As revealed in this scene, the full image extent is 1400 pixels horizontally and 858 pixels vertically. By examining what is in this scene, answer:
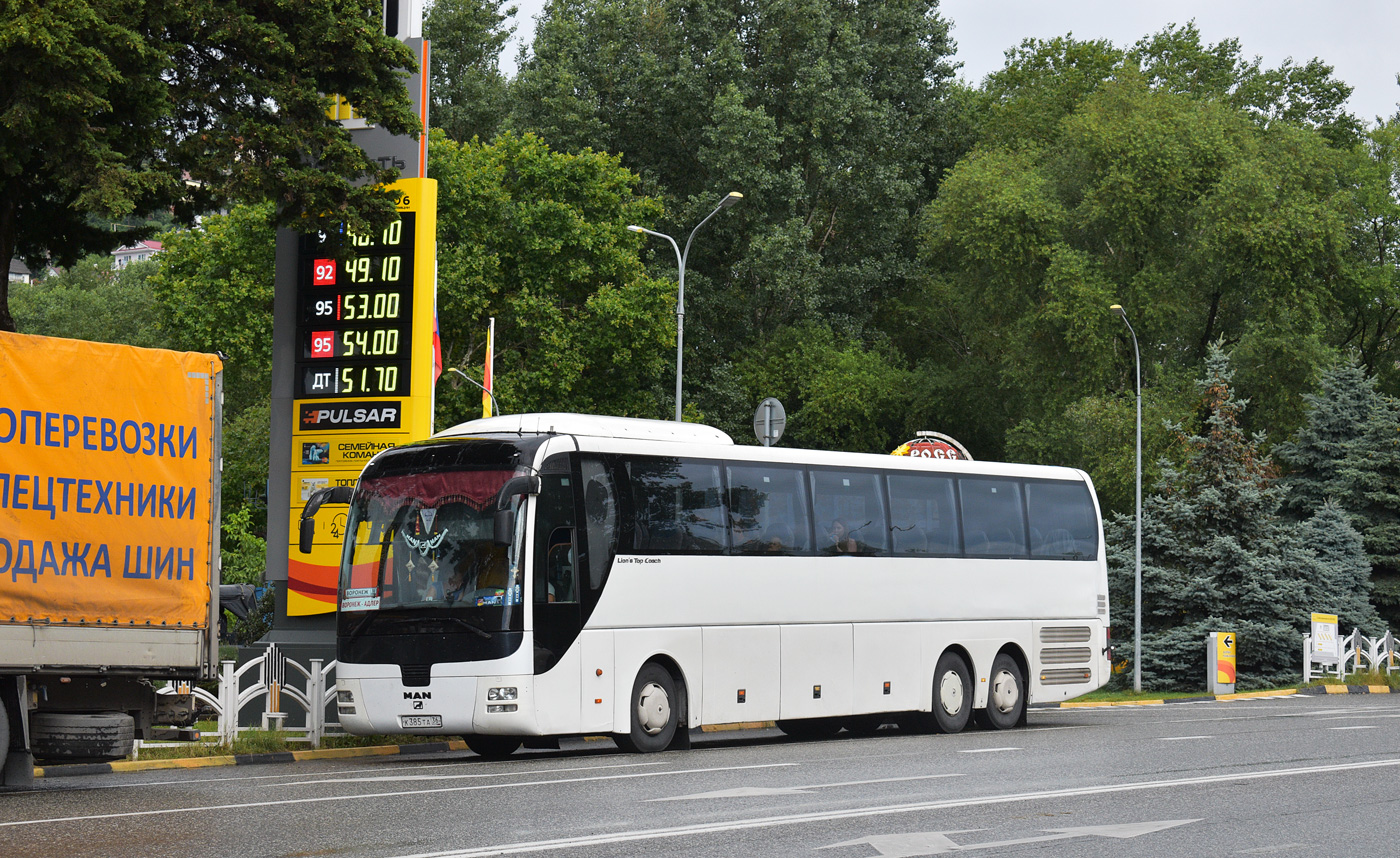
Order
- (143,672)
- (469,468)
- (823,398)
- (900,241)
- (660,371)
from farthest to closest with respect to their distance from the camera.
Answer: (900,241), (823,398), (660,371), (469,468), (143,672)

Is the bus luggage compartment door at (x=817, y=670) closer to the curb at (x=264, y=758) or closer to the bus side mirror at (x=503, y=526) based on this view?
the curb at (x=264, y=758)

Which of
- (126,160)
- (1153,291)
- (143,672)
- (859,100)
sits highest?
(859,100)

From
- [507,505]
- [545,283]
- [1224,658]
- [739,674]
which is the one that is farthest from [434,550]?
[545,283]

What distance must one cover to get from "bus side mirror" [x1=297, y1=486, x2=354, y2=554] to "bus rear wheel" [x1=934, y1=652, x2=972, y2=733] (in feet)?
26.6

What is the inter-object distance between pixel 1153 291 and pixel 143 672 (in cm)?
3955

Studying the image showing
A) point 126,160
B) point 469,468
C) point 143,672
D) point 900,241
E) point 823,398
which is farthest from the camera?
point 900,241

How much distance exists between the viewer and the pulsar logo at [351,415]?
21391 millimetres

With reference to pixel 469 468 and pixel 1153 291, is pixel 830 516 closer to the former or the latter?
pixel 469 468

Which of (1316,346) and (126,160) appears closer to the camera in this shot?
(126,160)

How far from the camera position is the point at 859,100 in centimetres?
5253

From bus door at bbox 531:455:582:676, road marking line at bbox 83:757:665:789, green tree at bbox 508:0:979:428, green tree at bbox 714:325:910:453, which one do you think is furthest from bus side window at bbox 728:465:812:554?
green tree at bbox 714:325:910:453

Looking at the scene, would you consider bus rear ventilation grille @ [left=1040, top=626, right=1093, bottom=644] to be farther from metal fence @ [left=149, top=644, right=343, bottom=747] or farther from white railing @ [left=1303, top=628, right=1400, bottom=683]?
white railing @ [left=1303, top=628, right=1400, bottom=683]

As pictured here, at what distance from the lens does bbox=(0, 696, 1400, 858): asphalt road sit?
30.1 feet

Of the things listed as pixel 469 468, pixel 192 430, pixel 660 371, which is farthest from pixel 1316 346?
pixel 192 430
